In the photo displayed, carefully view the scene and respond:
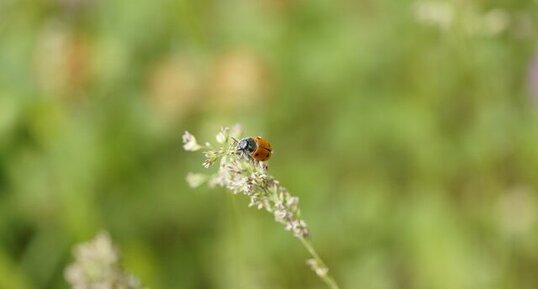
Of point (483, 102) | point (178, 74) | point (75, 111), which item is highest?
point (178, 74)

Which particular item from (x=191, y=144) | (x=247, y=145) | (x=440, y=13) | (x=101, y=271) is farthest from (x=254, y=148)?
(x=440, y=13)

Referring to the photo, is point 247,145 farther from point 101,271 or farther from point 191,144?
point 101,271

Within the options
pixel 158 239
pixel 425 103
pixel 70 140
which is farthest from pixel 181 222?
pixel 425 103

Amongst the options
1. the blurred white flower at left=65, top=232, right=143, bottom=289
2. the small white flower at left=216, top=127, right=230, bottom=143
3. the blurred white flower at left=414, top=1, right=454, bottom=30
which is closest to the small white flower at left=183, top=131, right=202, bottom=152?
the small white flower at left=216, top=127, right=230, bottom=143

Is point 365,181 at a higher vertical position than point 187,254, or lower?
higher

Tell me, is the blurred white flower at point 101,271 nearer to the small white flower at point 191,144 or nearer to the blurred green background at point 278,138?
the small white flower at point 191,144

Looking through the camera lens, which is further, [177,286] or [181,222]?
[181,222]

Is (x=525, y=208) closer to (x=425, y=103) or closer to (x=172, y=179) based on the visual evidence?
(x=425, y=103)
